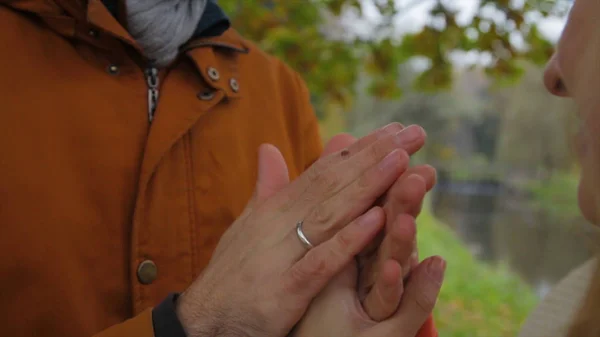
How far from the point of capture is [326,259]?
0.78 metres

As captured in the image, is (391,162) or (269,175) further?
(269,175)

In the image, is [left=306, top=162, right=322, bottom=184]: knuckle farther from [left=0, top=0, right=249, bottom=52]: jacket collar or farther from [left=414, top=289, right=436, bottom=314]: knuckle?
[left=0, top=0, right=249, bottom=52]: jacket collar

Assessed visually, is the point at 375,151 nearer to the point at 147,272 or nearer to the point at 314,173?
the point at 314,173

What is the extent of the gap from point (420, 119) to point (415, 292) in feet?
43.4

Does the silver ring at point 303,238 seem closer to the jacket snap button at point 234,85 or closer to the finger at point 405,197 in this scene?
the finger at point 405,197

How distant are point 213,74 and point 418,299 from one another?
2.15 feet

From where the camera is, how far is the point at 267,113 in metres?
1.29

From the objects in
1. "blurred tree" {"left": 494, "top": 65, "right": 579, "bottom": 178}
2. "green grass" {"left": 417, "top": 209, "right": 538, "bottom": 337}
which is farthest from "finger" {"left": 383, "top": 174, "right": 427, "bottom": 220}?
"blurred tree" {"left": 494, "top": 65, "right": 579, "bottom": 178}

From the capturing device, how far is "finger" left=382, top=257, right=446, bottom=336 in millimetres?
792

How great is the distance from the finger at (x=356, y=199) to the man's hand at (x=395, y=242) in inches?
0.8

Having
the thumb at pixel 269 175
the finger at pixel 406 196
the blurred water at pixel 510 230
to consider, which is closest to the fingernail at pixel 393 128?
the finger at pixel 406 196

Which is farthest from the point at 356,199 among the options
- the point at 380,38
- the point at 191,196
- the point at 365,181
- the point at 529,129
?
the point at 529,129

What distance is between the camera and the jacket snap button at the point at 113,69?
1.05 metres

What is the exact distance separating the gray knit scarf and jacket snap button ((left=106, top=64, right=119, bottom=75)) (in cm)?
7
